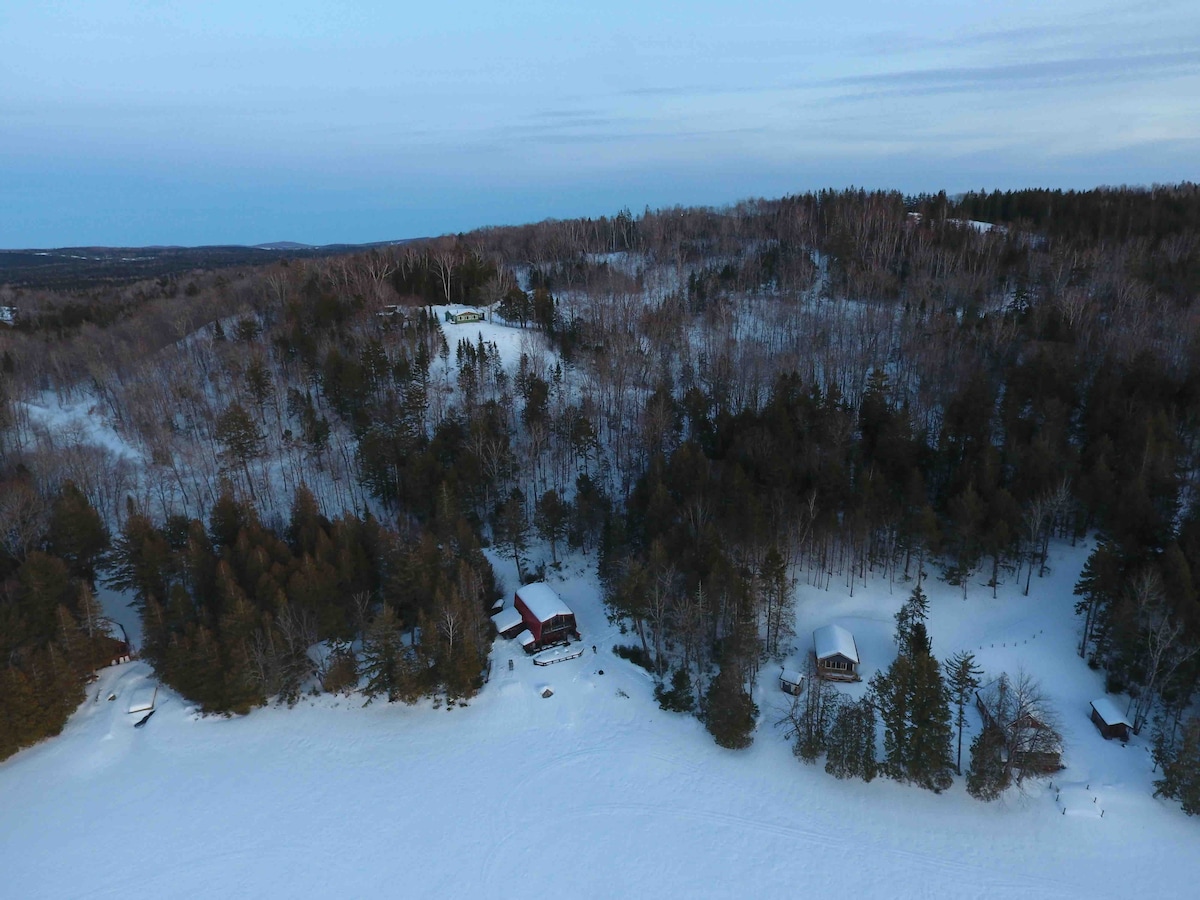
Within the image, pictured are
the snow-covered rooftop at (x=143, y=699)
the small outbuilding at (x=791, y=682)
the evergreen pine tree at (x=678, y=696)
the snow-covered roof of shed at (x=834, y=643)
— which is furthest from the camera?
the snow-covered rooftop at (x=143, y=699)

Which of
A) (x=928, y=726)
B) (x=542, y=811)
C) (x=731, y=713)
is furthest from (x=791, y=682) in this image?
(x=542, y=811)

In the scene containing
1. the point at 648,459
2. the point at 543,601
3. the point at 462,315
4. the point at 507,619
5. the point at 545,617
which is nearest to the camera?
the point at 545,617

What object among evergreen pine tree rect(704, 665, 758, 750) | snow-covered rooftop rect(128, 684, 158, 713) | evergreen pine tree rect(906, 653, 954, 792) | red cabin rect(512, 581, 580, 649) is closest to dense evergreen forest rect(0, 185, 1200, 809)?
evergreen pine tree rect(906, 653, 954, 792)

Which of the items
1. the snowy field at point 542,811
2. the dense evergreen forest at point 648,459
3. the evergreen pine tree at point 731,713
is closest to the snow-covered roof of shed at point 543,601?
the dense evergreen forest at point 648,459

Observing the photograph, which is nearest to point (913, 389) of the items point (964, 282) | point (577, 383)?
point (964, 282)

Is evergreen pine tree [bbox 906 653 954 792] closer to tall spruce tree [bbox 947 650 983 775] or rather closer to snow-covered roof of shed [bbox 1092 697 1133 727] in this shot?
tall spruce tree [bbox 947 650 983 775]

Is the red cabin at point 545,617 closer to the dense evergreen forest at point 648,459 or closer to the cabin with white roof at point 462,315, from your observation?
the dense evergreen forest at point 648,459

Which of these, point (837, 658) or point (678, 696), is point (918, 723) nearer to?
point (837, 658)

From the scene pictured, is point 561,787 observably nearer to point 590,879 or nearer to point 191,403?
point 590,879
